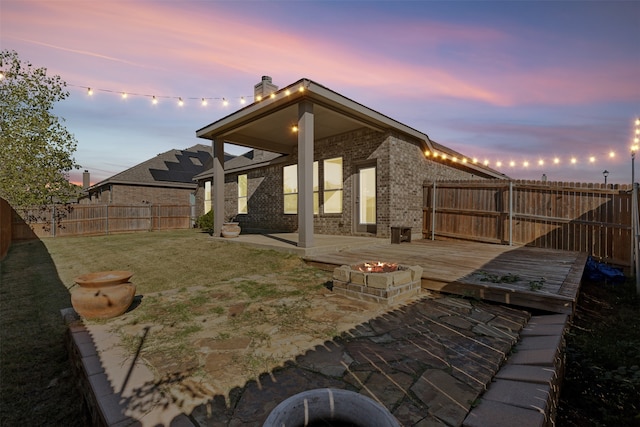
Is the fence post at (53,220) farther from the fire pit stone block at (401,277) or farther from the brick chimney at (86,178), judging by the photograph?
the fire pit stone block at (401,277)

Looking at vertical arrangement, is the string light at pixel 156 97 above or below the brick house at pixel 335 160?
above

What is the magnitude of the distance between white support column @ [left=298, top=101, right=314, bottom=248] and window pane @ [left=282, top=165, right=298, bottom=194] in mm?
5053

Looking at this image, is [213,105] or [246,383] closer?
[246,383]

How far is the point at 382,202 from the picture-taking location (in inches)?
364

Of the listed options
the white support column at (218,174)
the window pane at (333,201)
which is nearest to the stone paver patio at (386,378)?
the white support column at (218,174)

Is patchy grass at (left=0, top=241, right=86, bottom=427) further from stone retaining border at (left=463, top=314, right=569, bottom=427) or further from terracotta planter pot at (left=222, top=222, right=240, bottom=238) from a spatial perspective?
terracotta planter pot at (left=222, top=222, right=240, bottom=238)

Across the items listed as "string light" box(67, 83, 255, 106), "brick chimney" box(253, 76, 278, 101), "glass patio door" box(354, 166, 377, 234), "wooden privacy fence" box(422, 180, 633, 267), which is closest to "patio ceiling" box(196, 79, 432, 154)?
"string light" box(67, 83, 255, 106)

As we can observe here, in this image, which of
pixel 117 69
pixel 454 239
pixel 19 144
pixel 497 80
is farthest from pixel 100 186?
pixel 497 80

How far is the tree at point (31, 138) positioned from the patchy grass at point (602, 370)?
20.0m

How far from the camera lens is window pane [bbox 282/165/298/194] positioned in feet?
39.9

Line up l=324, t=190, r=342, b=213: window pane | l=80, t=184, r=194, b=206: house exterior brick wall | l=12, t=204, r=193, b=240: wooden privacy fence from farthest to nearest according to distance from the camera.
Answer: l=80, t=184, r=194, b=206: house exterior brick wall → l=12, t=204, r=193, b=240: wooden privacy fence → l=324, t=190, r=342, b=213: window pane

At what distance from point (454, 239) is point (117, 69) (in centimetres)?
1208

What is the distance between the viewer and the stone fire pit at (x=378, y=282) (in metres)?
3.91

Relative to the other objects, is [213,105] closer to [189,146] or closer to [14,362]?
[14,362]
